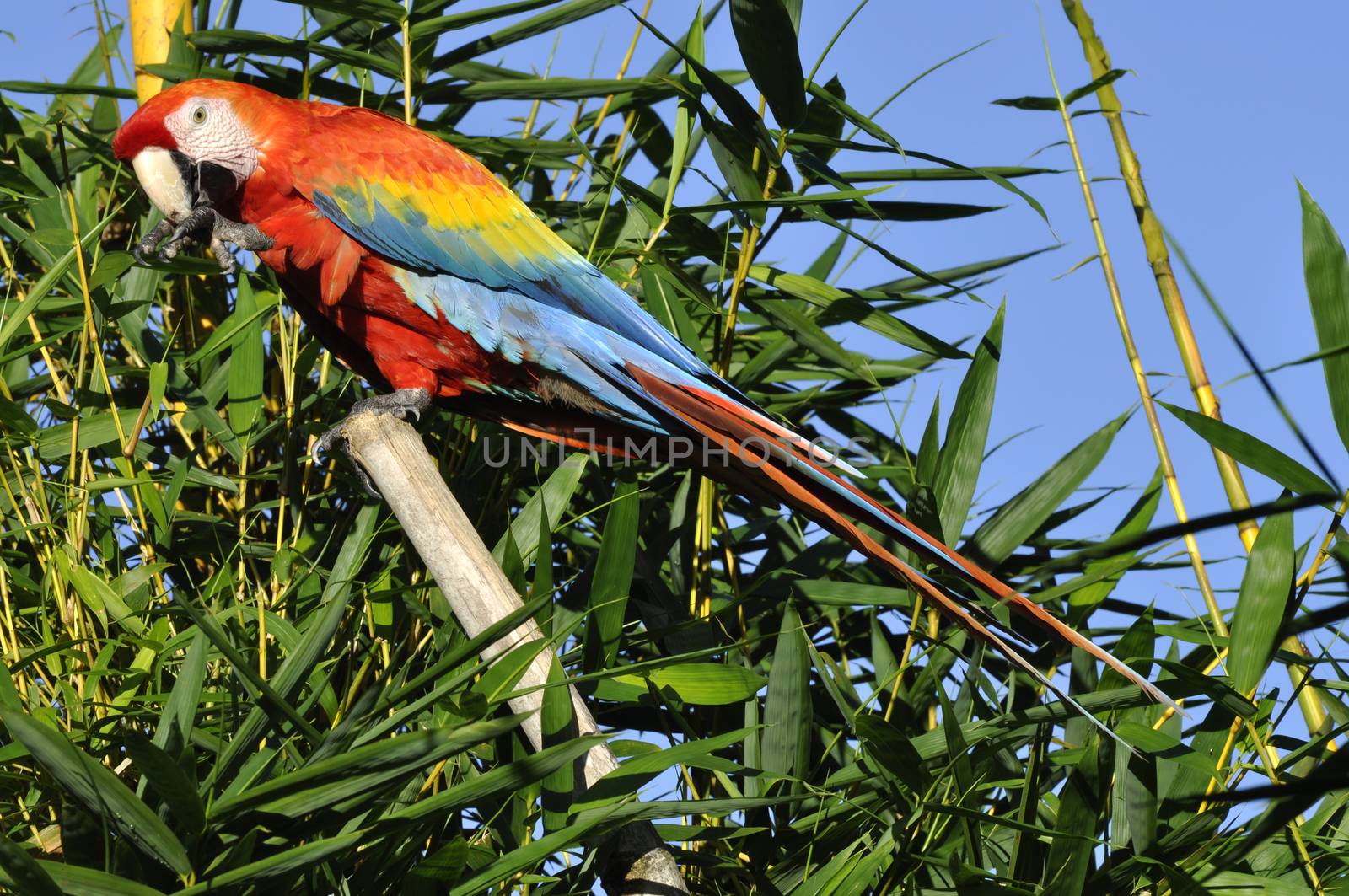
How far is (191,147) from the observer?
4.74ft

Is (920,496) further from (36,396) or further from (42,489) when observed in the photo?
(36,396)

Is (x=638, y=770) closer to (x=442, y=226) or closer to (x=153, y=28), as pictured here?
(x=442, y=226)

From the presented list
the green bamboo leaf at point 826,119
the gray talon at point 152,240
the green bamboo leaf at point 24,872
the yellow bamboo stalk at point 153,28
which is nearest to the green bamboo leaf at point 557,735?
the green bamboo leaf at point 24,872

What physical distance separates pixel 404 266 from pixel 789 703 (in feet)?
2.49

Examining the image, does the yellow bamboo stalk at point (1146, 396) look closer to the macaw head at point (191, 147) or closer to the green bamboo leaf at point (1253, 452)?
the green bamboo leaf at point (1253, 452)

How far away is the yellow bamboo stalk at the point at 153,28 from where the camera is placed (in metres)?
1.88

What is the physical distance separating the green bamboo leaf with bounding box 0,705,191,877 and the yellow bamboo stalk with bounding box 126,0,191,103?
4.44ft

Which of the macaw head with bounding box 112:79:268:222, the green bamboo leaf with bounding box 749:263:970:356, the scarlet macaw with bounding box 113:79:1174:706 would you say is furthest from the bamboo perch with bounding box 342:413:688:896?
the green bamboo leaf with bounding box 749:263:970:356

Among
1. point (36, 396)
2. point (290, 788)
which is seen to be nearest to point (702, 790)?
point (290, 788)

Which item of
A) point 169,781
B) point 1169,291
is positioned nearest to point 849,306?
point 1169,291

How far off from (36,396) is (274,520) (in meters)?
0.51

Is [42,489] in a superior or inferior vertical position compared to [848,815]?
superior

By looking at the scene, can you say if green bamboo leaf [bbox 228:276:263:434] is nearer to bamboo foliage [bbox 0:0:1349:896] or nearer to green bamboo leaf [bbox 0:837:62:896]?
bamboo foliage [bbox 0:0:1349:896]

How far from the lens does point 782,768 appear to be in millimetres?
1355
